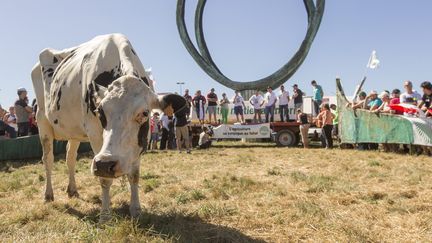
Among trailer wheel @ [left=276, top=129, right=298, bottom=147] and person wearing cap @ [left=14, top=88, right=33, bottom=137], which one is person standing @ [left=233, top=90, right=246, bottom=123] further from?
person wearing cap @ [left=14, top=88, right=33, bottom=137]

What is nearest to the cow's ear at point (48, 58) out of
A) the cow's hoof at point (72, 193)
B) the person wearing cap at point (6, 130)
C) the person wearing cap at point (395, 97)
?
the cow's hoof at point (72, 193)

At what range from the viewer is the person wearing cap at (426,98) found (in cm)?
976

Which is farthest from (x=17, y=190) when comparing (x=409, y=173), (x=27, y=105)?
(x=409, y=173)

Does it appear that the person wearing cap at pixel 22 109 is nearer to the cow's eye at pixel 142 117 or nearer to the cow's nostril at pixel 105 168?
the cow's eye at pixel 142 117

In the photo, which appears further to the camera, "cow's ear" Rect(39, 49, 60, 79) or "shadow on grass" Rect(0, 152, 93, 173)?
"shadow on grass" Rect(0, 152, 93, 173)

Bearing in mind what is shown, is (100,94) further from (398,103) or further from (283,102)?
(283,102)

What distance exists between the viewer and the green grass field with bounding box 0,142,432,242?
3.54 metres

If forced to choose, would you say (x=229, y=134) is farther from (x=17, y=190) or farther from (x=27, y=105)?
(x=17, y=190)

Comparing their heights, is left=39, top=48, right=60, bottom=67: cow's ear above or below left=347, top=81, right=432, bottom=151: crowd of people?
above

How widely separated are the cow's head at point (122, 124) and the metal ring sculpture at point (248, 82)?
17972 millimetres

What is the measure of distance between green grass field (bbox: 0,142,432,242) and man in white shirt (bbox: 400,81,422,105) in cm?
365

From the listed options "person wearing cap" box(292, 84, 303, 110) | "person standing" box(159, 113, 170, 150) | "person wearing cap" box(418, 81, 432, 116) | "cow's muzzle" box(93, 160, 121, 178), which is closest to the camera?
"cow's muzzle" box(93, 160, 121, 178)

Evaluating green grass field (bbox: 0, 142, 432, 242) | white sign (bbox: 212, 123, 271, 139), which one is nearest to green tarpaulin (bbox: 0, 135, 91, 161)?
green grass field (bbox: 0, 142, 432, 242)

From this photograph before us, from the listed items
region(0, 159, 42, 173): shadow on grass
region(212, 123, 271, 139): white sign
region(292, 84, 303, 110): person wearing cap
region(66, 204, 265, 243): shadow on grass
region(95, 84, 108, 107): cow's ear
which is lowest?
region(0, 159, 42, 173): shadow on grass
